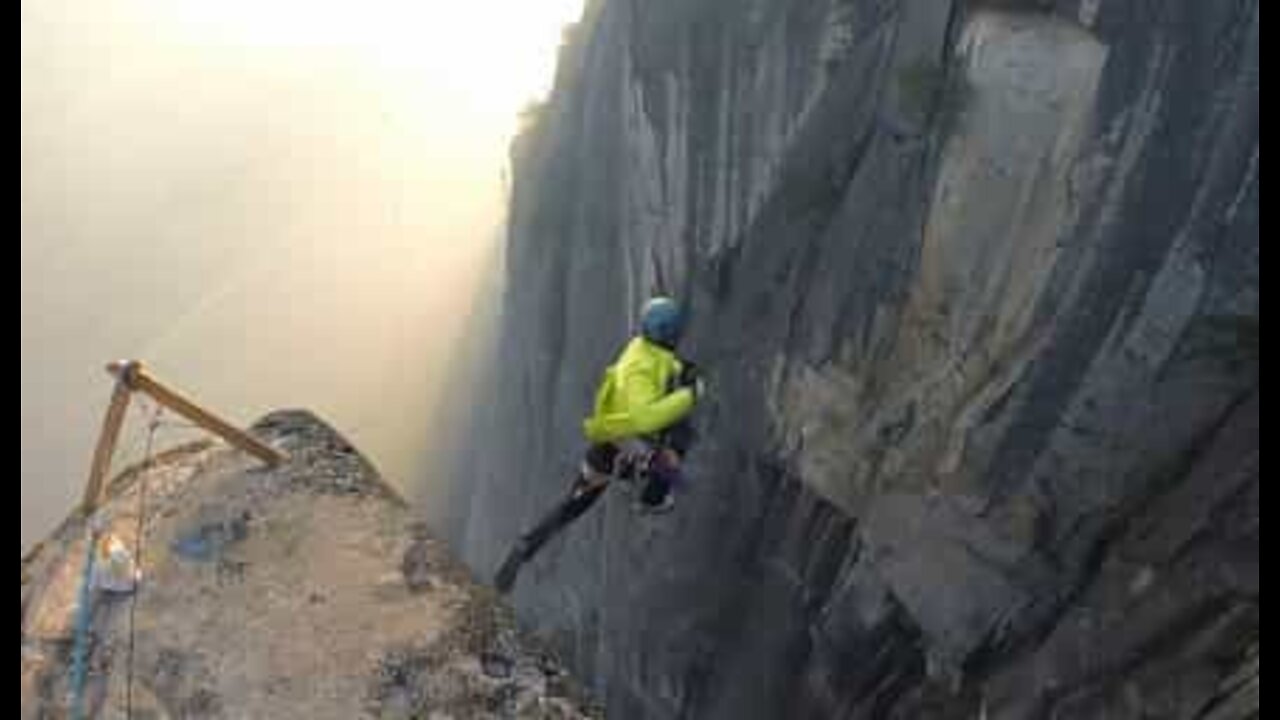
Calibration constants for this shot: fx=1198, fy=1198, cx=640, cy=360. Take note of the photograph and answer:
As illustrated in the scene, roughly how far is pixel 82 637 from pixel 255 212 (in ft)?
134

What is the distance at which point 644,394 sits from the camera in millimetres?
8664

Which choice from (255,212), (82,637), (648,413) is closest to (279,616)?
(82,637)

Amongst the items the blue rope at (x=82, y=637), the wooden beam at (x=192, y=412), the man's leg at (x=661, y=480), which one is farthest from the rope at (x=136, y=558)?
the man's leg at (x=661, y=480)

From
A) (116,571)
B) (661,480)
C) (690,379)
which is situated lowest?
(116,571)

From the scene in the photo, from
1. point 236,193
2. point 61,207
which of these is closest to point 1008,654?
point 236,193

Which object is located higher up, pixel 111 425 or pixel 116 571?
pixel 111 425

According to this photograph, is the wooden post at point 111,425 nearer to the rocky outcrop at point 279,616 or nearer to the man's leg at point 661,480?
the rocky outcrop at point 279,616

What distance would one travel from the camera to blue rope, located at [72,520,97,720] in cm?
695

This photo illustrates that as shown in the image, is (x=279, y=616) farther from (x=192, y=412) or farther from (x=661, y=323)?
(x=661, y=323)

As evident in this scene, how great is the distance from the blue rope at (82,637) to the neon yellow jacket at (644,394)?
356 cm

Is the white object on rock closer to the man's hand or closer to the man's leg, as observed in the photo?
the man's leg

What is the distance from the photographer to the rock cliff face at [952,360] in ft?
23.2

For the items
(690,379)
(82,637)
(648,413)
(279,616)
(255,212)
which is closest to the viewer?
(82,637)

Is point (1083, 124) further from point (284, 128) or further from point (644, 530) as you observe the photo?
point (284, 128)
